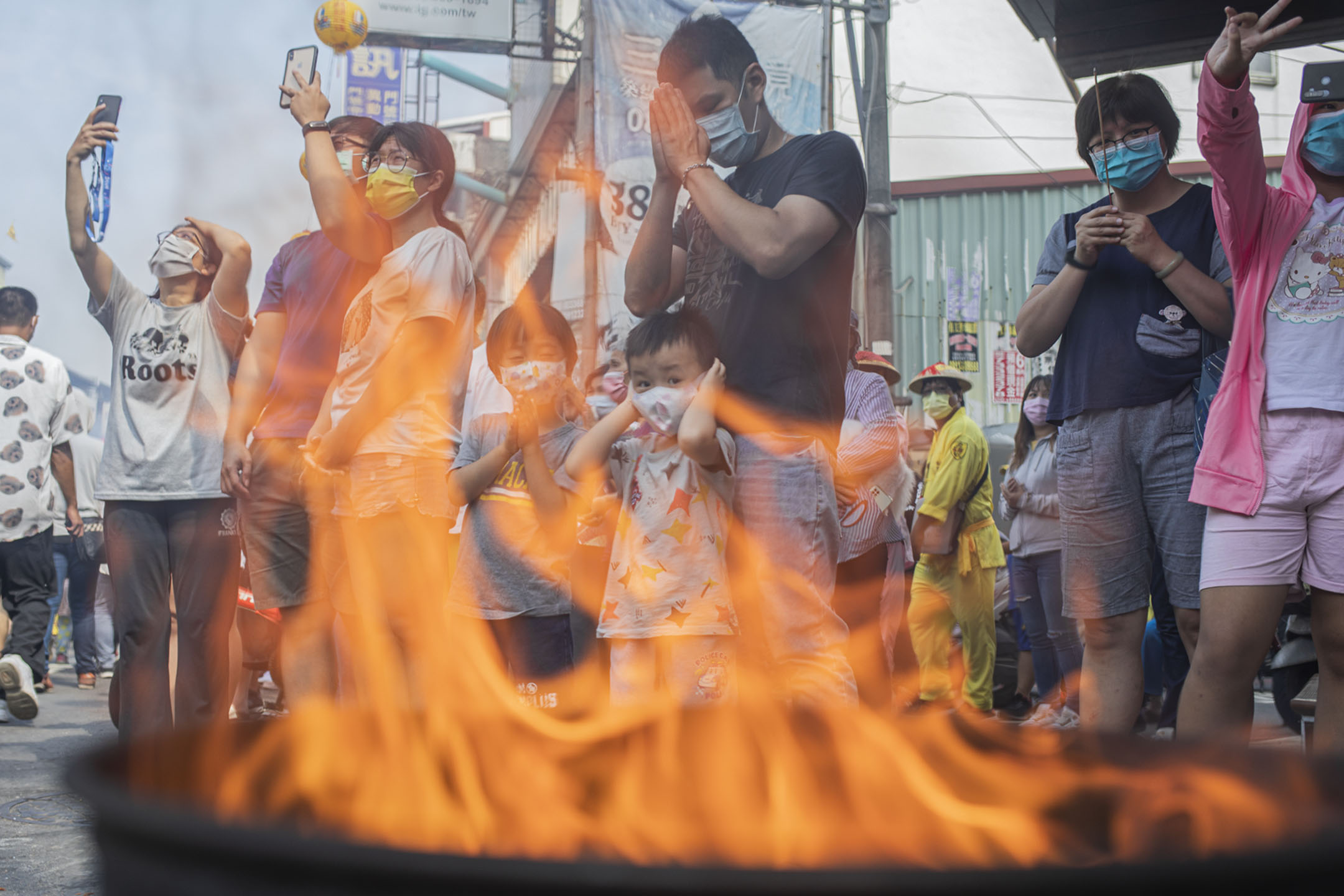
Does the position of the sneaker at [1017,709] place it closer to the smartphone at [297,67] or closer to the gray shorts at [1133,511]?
the gray shorts at [1133,511]

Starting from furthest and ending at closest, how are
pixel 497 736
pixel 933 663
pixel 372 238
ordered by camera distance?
pixel 933 663
pixel 372 238
pixel 497 736

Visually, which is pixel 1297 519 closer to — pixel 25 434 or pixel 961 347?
pixel 25 434

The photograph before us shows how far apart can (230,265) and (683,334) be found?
5.80 feet

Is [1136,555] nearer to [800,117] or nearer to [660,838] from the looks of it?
[660,838]

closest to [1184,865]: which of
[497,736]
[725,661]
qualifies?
[497,736]

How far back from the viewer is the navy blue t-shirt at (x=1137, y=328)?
2898 millimetres

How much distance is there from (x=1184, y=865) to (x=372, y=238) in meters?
3.05

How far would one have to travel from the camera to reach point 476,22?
39.1ft

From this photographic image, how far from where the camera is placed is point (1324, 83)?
2.55 m

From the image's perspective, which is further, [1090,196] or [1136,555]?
[1090,196]

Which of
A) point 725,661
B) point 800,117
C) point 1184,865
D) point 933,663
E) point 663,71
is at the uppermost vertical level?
point 800,117

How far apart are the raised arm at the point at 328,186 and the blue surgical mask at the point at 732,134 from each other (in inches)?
45.6

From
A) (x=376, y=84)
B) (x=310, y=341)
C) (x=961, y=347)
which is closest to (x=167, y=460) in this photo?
(x=310, y=341)

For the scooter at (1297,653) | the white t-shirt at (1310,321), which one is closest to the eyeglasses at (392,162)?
the white t-shirt at (1310,321)
